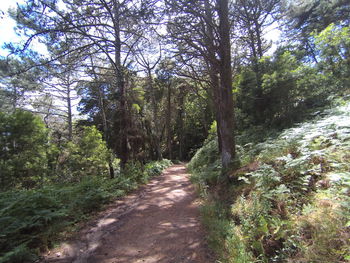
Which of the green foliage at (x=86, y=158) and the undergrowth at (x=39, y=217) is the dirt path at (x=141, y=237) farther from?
the green foliage at (x=86, y=158)

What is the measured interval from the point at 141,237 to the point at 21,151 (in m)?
7.16

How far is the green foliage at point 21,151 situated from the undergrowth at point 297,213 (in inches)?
298

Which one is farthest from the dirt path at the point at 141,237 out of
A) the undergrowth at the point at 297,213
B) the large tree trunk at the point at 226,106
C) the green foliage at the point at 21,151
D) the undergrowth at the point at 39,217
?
the green foliage at the point at 21,151

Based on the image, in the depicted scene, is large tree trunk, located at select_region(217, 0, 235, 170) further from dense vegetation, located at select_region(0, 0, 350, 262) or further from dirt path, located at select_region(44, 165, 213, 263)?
dirt path, located at select_region(44, 165, 213, 263)

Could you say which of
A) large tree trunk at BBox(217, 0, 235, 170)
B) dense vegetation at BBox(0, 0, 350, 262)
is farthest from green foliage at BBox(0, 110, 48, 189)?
large tree trunk at BBox(217, 0, 235, 170)

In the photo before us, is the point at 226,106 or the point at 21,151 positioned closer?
the point at 226,106

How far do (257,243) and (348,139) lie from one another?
8.45 feet

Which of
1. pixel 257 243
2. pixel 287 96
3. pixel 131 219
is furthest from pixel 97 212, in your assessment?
pixel 287 96

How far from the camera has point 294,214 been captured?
248cm

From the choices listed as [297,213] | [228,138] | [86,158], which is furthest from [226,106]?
[86,158]

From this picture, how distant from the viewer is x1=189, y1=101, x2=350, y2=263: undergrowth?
6.18ft

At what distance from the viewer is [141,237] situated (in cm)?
361

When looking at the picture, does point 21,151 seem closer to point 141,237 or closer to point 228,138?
point 141,237

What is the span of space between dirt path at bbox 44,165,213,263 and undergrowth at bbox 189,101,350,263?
44 cm
